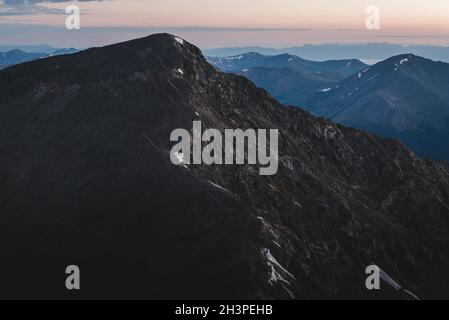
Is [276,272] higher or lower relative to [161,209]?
lower

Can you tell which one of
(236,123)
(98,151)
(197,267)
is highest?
(236,123)

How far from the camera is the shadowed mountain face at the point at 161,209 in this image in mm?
124062

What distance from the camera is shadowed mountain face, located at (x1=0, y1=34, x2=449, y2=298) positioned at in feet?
407

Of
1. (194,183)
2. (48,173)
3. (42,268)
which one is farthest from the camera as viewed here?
(48,173)

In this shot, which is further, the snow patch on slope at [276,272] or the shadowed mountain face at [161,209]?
the shadowed mountain face at [161,209]

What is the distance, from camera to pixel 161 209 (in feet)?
460

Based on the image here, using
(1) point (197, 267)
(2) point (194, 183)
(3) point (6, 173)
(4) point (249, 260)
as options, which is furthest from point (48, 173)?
(4) point (249, 260)

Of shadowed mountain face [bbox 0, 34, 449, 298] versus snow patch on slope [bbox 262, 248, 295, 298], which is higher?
shadowed mountain face [bbox 0, 34, 449, 298]

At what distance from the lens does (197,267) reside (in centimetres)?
12088

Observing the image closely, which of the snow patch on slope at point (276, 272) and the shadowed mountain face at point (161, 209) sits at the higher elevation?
the shadowed mountain face at point (161, 209)

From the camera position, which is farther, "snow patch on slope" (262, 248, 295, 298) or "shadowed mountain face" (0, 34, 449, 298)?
"shadowed mountain face" (0, 34, 449, 298)

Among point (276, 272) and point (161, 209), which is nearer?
point (276, 272)
